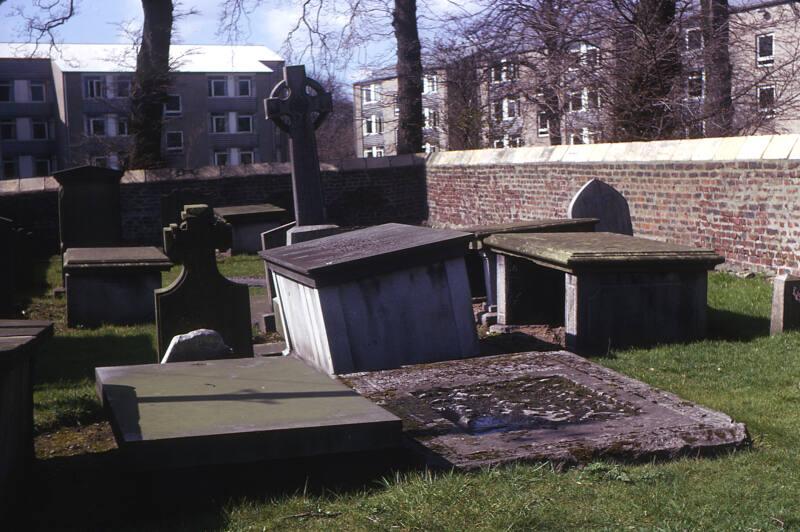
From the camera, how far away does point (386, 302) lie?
23.9 ft

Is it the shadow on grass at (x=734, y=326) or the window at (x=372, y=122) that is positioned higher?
the window at (x=372, y=122)

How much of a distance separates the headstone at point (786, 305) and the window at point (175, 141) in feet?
174

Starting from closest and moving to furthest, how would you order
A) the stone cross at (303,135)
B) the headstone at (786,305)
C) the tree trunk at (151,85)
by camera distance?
the headstone at (786,305) → the stone cross at (303,135) → the tree trunk at (151,85)

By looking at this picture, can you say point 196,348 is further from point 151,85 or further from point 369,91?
point 369,91

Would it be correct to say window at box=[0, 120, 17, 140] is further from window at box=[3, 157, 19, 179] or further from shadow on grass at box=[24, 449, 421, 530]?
shadow on grass at box=[24, 449, 421, 530]

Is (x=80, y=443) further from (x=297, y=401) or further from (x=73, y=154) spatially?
(x=73, y=154)

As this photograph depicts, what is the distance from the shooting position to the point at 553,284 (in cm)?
943

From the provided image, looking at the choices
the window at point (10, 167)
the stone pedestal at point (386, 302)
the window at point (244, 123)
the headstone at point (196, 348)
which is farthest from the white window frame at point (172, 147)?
the headstone at point (196, 348)

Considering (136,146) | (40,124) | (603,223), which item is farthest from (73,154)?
(603,223)

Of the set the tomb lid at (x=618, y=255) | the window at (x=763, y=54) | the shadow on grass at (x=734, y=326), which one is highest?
the window at (x=763, y=54)

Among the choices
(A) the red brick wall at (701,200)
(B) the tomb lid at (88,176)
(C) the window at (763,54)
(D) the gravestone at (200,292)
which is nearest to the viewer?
(D) the gravestone at (200,292)

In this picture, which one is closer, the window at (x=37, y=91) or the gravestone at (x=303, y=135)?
the gravestone at (x=303, y=135)

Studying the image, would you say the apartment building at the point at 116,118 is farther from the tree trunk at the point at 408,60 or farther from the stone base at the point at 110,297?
the stone base at the point at 110,297

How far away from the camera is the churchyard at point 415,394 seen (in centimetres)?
425
